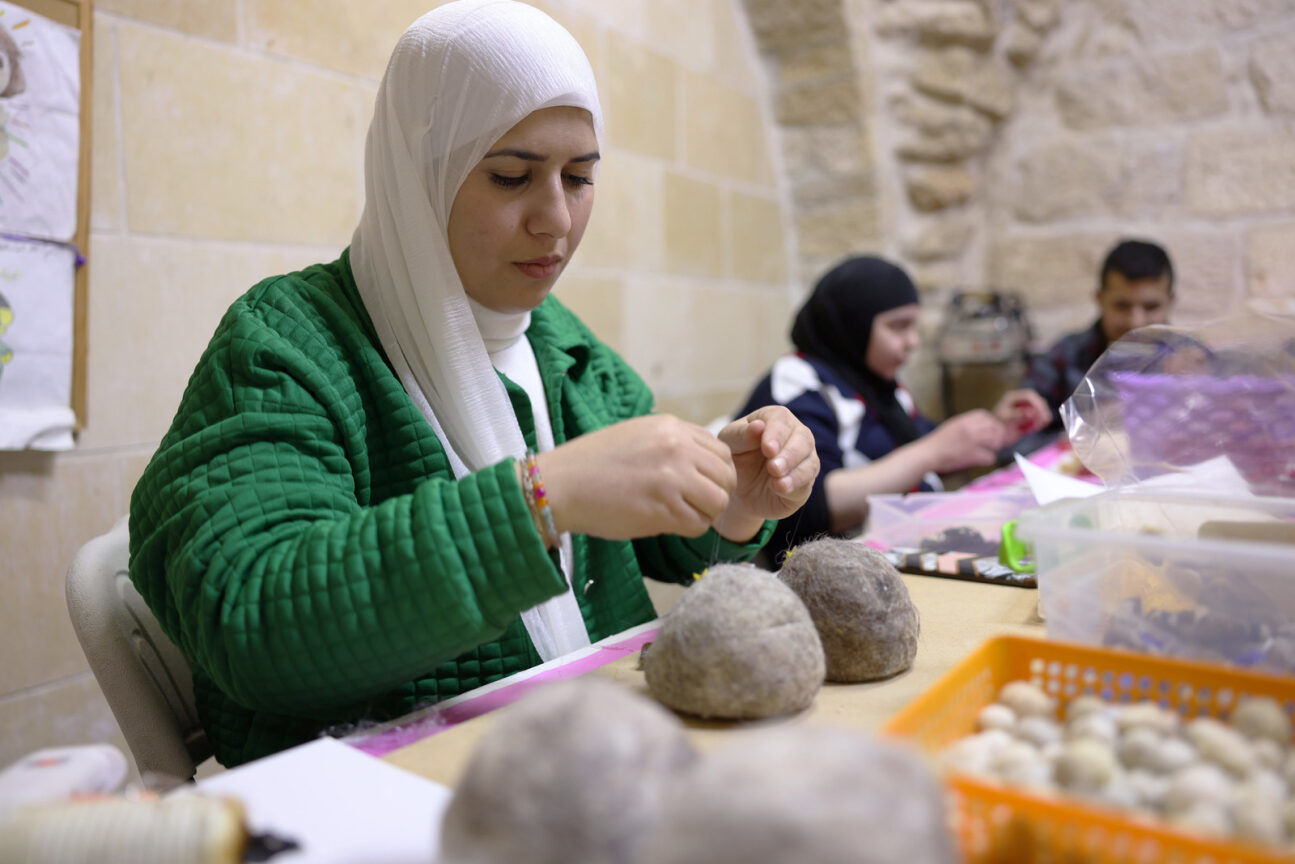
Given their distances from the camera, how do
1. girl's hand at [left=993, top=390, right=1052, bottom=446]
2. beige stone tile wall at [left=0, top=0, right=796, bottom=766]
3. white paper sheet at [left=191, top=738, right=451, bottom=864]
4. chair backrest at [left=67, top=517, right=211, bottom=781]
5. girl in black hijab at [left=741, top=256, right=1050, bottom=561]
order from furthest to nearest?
girl's hand at [left=993, top=390, right=1052, bottom=446] < girl in black hijab at [left=741, top=256, right=1050, bottom=561] < beige stone tile wall at [left=0, top=0, right=796, bottom=766] < chair backrest at [left=67, top=517, right=211, bottom=781] < white paper sheet at [left=191, top=738, right=451, bottom=864]

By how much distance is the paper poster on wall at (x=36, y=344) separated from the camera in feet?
4.36

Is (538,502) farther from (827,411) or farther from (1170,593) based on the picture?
(827,411)

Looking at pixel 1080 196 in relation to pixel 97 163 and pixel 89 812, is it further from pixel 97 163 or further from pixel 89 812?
pixel 89 812

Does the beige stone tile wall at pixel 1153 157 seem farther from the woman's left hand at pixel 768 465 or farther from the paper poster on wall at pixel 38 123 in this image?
the paper poster on wall at pixel 38 123

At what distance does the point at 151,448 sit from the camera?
5.07 ft

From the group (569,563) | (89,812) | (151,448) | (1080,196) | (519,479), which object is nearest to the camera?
(89,812)

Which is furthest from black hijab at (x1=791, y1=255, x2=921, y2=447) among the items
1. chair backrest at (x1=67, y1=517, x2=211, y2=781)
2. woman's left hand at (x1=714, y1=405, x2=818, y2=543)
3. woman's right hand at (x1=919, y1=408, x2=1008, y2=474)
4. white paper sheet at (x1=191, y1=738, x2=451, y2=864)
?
white paper sheet at (x1=191, y1=738, x2=451, y2=864)

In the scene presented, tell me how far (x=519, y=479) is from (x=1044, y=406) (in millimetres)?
2341

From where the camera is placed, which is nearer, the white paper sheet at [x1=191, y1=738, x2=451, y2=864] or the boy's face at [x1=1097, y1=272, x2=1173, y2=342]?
the white paper sheet at [x1=191, y1=738, x2=451, y2=864]

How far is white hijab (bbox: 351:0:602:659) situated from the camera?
1061 mm

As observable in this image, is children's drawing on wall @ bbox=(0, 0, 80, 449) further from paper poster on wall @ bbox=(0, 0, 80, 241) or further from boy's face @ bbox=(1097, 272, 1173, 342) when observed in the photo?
boy's face @ bbox=(1097, 272, 1173, 342)

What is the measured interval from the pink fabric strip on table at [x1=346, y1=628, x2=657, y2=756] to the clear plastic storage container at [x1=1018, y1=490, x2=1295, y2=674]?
1.24 ft

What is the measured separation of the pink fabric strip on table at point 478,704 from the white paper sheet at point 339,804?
70mm

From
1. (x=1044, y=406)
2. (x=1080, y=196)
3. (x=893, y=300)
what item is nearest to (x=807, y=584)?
(x=893, y=300)
